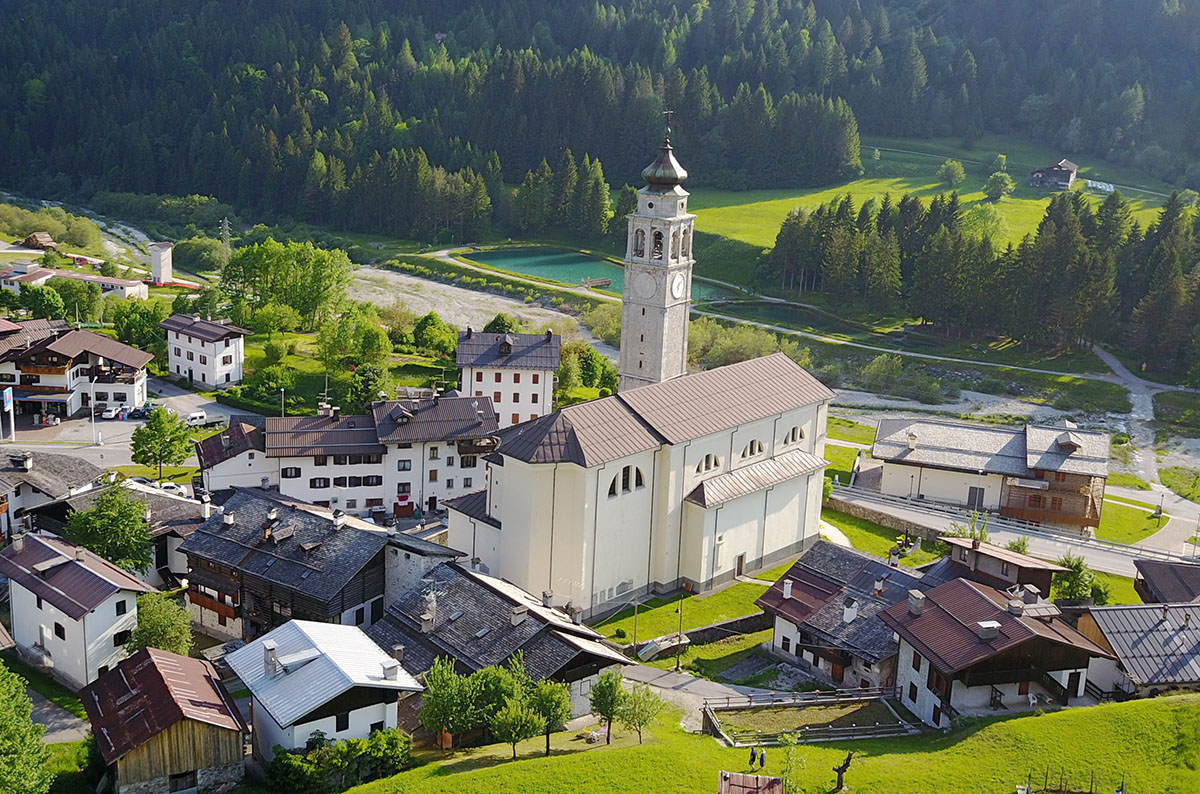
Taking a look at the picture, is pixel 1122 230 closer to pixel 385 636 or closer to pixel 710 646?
pixel 710 646

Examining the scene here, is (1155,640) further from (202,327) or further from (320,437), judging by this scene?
(202,327)

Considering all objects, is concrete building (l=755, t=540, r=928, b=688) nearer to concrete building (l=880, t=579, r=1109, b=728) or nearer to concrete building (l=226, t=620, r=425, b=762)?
concrete building (l=880, t=579, r=1109, b=728)

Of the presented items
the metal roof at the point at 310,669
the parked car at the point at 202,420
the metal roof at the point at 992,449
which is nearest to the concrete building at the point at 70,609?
the metal roof at the point at 310,669

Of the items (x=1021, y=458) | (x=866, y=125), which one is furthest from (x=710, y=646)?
(x=866, y=125)

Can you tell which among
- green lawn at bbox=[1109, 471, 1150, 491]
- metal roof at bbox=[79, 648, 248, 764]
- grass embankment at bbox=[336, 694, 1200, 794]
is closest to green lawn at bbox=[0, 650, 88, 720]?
metal roof at bbox=[79, 648, 248, 764]

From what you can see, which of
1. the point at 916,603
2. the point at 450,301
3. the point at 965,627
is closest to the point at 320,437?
the point at 916,603

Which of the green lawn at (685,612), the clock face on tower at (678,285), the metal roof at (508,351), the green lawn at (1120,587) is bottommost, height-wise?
the green lawn at (685,612)

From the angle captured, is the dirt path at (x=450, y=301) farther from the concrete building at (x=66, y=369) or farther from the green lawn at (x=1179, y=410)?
the green lawn at (x=1179, y=410)
